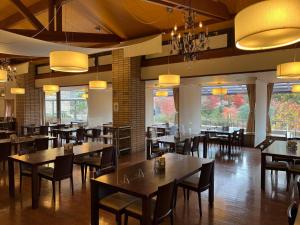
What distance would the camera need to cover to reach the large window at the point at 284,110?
10219mm

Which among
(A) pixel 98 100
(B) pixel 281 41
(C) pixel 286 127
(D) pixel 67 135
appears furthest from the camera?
(A) pixel 98 100

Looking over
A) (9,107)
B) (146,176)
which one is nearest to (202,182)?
(146,176)

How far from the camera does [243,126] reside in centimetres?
1111

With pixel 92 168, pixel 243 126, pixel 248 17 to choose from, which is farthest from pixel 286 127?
pixel 248 17

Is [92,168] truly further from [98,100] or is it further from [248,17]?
[98,100]

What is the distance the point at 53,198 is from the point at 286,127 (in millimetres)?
9916

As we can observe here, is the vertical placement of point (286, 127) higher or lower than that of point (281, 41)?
lower

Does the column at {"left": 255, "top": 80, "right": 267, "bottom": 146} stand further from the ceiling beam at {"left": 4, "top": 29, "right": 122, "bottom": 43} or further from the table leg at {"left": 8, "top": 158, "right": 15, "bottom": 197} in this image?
the table leg at {"left": 8, "top": 158, "right": 15, "bottom": 197}

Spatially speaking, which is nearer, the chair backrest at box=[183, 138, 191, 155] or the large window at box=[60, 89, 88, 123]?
the chair backrest at box=[183, 138, 191, 155]

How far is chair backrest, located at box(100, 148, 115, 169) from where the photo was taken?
16.4 feet

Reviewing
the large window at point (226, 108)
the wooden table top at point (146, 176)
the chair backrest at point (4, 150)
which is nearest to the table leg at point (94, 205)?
the wooden table top at point (146, 176)

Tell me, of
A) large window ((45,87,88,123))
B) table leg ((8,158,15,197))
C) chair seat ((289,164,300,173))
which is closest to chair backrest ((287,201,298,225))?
chair seat ((289,164,300,173))

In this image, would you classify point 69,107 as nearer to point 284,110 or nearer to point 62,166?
point 62,166

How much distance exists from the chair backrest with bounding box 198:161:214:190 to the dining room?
0.11 feet
